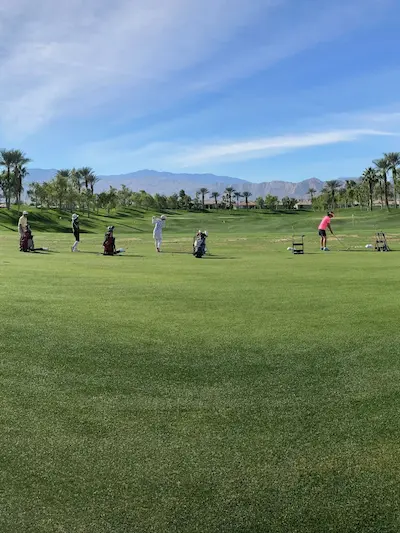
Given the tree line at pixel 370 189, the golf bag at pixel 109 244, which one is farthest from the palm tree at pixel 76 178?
the golf bag at pixel 109 244

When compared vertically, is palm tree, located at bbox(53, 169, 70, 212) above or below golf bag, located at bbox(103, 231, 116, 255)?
above

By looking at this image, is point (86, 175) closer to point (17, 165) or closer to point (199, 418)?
point (17, 165)

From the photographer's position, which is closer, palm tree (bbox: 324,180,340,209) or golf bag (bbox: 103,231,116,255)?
golf bag (bbox: 103,231,116,255)

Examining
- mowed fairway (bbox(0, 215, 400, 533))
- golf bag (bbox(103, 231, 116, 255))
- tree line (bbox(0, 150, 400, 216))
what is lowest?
mowed fairway (bbox(0, 215, 400, 533))

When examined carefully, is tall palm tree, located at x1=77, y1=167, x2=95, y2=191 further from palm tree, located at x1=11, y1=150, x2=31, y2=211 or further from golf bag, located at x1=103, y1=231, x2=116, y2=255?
golf bag, located at x1=103, y1=231, x2=116, y2=255

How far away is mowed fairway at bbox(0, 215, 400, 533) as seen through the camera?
152 inches

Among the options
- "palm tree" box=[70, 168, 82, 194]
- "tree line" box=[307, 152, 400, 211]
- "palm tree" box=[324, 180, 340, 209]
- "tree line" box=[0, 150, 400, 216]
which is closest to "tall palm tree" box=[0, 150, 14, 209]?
"tree line" box=[0, 150, 400, 216]

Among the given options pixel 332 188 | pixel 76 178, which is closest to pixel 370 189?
pixel 332 188

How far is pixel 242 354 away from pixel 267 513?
3546mm

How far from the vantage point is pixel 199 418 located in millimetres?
5336

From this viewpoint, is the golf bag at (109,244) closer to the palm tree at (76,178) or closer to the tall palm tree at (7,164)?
the tall palm tree at (7,164)

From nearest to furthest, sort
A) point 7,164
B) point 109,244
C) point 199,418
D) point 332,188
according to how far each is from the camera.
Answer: point 199,418
point 109,244
point 7,164
point 332,188

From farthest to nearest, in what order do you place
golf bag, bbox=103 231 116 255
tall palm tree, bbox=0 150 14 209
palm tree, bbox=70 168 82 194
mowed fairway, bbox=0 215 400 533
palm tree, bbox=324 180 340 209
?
1. palm tree, bbox=324 180 340 209
2. palm tree, bbox=70 168 82 194
3. tall palm tree, bbox=0 150 14 209
4. golf bag, bbox=103 231 116 255
5. mowed fairway, bbox=0 215 400 533

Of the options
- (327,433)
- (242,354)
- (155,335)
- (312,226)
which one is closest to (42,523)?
(327,433)
